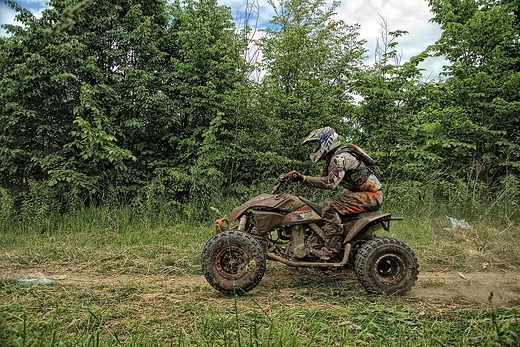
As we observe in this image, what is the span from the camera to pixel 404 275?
429cm

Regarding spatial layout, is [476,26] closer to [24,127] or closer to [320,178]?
[320,178]

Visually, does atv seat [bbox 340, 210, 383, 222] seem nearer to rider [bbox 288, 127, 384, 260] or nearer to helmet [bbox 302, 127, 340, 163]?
rider [bbox 288, 127, 384, 260]

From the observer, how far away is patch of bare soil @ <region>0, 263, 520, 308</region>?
13.7 ft

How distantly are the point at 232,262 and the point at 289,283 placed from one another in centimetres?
95

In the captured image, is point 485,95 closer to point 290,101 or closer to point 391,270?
point 290,101

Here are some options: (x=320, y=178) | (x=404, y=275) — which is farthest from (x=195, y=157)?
(x=404, y=275)

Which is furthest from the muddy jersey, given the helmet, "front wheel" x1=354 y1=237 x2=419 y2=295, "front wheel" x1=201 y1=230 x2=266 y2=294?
"front wheel" x1=201 y1=230 x2=266 y2=294

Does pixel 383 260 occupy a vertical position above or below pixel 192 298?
above

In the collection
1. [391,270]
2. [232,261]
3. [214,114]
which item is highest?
[214,114]

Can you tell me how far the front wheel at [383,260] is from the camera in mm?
4238

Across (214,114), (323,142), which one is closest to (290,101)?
(214,114)

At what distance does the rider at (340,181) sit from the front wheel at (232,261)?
A: 2.52 ft

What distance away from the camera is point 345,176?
4605mm

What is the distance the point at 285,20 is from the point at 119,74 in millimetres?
4640
